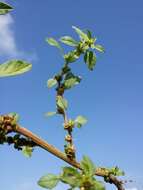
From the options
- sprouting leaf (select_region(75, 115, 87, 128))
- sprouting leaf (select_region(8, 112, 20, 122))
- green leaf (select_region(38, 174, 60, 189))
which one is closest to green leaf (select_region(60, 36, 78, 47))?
sprouting leaf (select_region(75, 115, 87, 128))

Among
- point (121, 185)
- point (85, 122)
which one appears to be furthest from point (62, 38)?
point (121, 185)

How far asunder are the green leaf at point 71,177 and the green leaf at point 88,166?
0.03 meters

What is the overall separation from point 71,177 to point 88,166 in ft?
0.22

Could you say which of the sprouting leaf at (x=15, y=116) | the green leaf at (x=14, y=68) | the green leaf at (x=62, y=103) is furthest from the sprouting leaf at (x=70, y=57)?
the green leaf at (x=14, y=68)

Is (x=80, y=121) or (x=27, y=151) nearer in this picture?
(x=27, y=151)

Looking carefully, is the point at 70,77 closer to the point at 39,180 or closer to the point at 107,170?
the point at 107,170

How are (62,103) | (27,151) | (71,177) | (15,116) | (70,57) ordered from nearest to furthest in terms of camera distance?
(71,177), (15,116), (27,151), (62,103), (70,57)

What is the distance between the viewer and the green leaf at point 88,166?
3.72 feet

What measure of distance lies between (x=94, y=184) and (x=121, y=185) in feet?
0.75

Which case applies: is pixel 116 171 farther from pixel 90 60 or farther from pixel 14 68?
pixel 14 68

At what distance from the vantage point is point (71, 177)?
109 centimetres

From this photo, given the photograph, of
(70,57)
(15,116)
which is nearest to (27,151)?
(15,116)

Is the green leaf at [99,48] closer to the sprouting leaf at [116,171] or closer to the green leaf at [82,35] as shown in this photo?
the green leaf at [82,35]

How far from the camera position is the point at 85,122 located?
5.15 ft
